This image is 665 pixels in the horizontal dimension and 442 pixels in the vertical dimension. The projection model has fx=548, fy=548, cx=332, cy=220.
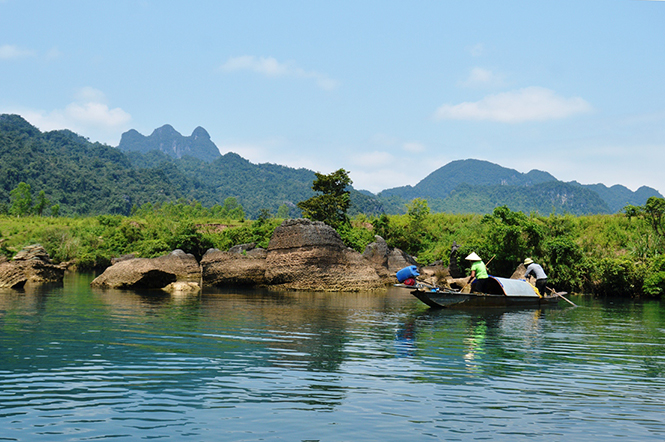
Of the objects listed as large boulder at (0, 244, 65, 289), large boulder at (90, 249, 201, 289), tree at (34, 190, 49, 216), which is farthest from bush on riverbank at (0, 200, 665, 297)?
tree at (34, 190, 49, 216)

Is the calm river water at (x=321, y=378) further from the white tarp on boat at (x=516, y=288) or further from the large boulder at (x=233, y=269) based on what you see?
the large boulder at (x=233, y=269)

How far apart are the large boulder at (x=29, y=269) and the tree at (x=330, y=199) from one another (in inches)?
726

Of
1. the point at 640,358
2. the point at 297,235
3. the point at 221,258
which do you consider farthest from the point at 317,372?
the point at 221,258

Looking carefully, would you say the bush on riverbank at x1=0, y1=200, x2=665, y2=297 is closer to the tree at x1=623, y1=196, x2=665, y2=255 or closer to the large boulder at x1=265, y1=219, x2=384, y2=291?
the tree at x1=623, y1=196, x2=665, y2=255

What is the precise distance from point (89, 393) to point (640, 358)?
388 inches

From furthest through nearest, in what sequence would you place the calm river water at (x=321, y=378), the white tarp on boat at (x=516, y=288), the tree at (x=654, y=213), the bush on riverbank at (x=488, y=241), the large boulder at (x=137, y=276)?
the tree at (x=654, y=213) < the bush on riverbank at (x=488, y=241) < the large boulder at (x=137, y=276) < the white tarp on boat at (x=516, y=288) < the calm river water at (x=321, y=378)

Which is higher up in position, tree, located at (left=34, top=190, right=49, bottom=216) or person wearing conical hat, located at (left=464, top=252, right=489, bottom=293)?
tree, located at (left=34, top=190, right=49, bottom=216)

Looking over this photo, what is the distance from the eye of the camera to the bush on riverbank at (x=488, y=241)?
29.0 m

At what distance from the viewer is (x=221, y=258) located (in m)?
30.9

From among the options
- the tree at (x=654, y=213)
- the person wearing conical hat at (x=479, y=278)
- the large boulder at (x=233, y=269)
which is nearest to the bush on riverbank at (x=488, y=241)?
the tree at (x=654, y=213)

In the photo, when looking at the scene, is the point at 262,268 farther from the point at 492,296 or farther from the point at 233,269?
the point at 492,296

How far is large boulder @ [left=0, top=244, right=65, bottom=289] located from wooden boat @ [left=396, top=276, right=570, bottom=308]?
1822cm

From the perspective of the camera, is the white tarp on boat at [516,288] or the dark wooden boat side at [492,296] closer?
the dark wooden boat side at [492,296]

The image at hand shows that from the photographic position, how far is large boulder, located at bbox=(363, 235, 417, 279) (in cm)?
3475
